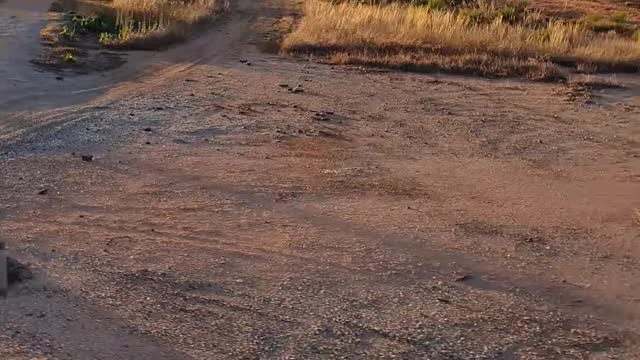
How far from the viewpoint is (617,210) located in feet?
28.0

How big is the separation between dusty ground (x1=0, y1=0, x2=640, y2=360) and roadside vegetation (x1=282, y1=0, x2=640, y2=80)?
9.32 ft

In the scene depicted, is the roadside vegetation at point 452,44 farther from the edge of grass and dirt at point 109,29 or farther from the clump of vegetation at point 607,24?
the edge of grass and dirt at point 109,29

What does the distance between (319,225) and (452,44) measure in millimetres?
11247

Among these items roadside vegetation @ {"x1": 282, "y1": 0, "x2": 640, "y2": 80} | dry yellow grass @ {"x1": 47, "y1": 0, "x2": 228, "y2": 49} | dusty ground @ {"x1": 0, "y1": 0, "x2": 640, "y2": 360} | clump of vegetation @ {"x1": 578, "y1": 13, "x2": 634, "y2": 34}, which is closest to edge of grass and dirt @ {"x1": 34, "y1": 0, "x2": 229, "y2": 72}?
dry yellow grass @ {"x1": 47, "y1": 0, "x2": 228, "y2": 49}

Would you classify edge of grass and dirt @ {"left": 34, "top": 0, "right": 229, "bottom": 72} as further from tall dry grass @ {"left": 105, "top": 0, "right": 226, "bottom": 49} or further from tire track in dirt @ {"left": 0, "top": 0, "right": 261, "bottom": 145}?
tire track in dirt @ {"left": 0, "top": 0, "right": 261, "bottom": 145}

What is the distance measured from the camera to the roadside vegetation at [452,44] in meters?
16.4

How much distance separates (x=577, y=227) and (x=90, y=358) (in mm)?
4876

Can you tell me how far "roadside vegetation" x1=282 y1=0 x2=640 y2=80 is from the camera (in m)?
16.4

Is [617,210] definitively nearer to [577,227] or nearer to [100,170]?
[577,227]

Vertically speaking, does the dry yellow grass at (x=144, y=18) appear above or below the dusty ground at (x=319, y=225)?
above

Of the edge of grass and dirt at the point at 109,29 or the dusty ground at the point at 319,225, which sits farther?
the edge of grass and dirt at the point at 109,29

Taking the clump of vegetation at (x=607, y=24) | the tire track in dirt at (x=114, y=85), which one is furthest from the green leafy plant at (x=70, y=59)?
the clump of vegetation at (x=607, y=24)

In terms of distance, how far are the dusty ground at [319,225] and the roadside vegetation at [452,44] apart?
2840 millimetres

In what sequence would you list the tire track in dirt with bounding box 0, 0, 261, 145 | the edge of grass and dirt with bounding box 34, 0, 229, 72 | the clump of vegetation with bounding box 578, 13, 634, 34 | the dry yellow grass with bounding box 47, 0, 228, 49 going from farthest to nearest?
1. the clump of vegetation with bounding box 578, 13, 634, 34
2. the dry yellow grass with bounding box 47, 0, 228, 49
3. the edge of grass and dirt with bounding box 34, 0, 229, 72
4. the tire track in dirt with bounding box 0, 0, 261, 145
